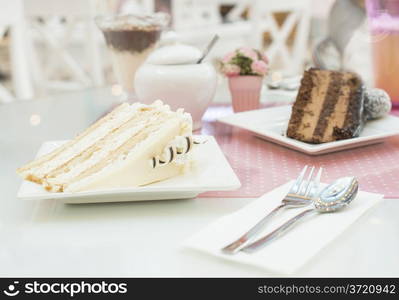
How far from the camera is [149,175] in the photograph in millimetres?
757

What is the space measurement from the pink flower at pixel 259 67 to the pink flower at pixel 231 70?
0.04 metres

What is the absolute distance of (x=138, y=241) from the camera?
0.63m

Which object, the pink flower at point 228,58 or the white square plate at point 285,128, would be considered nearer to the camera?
the white square plate at point 285,128

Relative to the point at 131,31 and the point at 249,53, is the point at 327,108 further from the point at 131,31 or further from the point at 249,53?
the point at 131,31

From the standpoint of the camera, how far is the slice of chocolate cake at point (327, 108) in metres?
0.97

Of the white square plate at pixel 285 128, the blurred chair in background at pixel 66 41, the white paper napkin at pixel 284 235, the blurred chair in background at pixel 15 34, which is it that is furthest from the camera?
the blurred chair in background at pixel 66 41

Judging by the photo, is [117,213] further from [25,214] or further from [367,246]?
[367,246]

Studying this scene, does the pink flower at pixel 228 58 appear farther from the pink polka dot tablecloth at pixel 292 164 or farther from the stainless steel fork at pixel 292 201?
the stainless steel fork at pixel 292 201

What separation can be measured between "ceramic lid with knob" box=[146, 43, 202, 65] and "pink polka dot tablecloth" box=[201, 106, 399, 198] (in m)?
0.19

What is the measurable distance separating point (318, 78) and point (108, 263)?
0.68m

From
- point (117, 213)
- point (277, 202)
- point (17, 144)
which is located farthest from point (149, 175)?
point (17, 144)

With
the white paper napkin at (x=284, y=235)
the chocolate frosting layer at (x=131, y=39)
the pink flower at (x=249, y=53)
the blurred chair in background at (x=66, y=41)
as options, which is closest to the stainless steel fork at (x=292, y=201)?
the white paper napkin at (x=284, y=235)

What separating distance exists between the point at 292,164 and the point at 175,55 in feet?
1.27

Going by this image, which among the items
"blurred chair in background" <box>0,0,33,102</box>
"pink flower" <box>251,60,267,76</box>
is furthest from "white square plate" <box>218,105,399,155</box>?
"blurred chair in background" <box>0,0,33,102</box>
